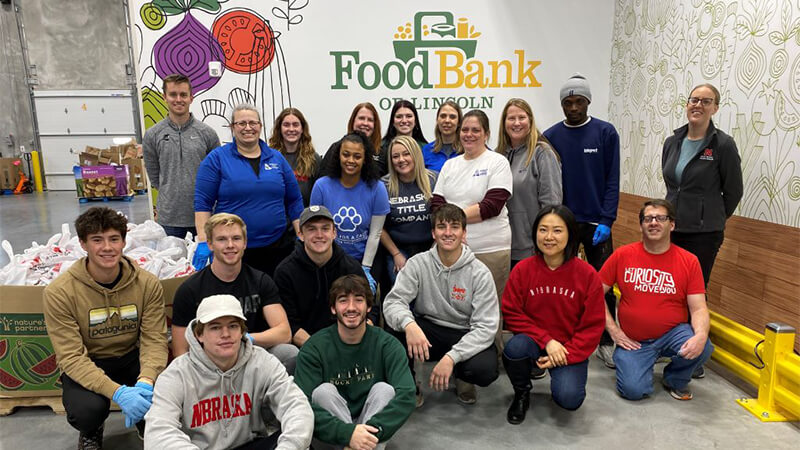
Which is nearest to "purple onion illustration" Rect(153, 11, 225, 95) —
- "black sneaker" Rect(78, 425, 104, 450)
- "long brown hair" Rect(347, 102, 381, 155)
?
"long brown hair" Rect(347, 102, 381, 155)

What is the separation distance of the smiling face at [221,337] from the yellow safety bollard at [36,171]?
13.0 m

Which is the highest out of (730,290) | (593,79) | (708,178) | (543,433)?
(593,79)

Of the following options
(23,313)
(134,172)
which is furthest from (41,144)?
(23,313)

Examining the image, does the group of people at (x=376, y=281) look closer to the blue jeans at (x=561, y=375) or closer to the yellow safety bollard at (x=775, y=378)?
the blue jeans at (x=561, y=375)

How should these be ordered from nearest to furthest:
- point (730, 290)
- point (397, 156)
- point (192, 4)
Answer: point (397, 156) < point (730, 290) < point (192, 4)

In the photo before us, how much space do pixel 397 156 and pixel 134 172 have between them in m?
9.90

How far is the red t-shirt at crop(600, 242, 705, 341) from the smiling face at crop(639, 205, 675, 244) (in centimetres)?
11

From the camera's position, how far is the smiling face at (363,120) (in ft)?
11.0

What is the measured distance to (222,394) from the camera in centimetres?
185

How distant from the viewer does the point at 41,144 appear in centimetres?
1188

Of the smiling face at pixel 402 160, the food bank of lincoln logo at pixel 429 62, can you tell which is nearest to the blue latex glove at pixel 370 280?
the smiling face at pixel 402 160

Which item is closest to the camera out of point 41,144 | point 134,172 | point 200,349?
point 200,349

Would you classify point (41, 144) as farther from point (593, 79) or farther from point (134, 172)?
point (593, 79)

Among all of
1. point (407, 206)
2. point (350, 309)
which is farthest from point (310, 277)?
point (407, 206)
